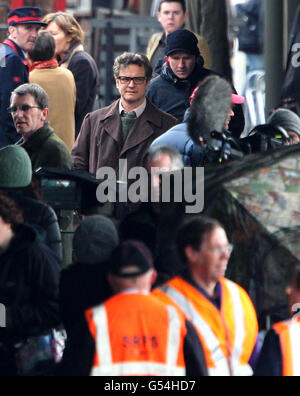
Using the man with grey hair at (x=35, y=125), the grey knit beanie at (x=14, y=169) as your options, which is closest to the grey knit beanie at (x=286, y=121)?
the man with grey hair at (x=35, y=125)

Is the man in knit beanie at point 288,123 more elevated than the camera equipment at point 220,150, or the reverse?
the man in knit beanie at point 288,123

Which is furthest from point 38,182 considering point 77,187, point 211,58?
point 211,58

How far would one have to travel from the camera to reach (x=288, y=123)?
904cm

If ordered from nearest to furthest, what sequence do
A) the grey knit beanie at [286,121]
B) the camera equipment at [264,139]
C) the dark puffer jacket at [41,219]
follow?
1. the dark puffer jacket at [41,219]
2. the camera equipment at [264,139]
3. the grey knit beanie at [286,121]

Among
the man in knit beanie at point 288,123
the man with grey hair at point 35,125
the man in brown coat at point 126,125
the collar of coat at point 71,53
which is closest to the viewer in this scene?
the man in knit beanie at point 288,123

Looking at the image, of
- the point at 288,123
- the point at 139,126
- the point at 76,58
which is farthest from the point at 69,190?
the point at 76,58

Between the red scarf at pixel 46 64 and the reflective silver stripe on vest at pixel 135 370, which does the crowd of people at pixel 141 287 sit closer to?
the reflective silver stripe on vest at pixel 135 370

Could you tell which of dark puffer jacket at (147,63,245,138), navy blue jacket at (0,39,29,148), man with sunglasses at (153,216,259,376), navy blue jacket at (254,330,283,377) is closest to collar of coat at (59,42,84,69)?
navy blue jacket at (0,39,29,148)

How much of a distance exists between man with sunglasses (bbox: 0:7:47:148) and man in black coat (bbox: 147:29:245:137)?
1.08 meters

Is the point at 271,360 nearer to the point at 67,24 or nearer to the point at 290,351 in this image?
the point at 290,351

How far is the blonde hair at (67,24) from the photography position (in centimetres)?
1165

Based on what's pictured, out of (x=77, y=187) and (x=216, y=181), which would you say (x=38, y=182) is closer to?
(x=77, y=187)

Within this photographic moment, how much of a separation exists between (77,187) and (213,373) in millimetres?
1684

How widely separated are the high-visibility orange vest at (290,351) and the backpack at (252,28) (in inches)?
398
